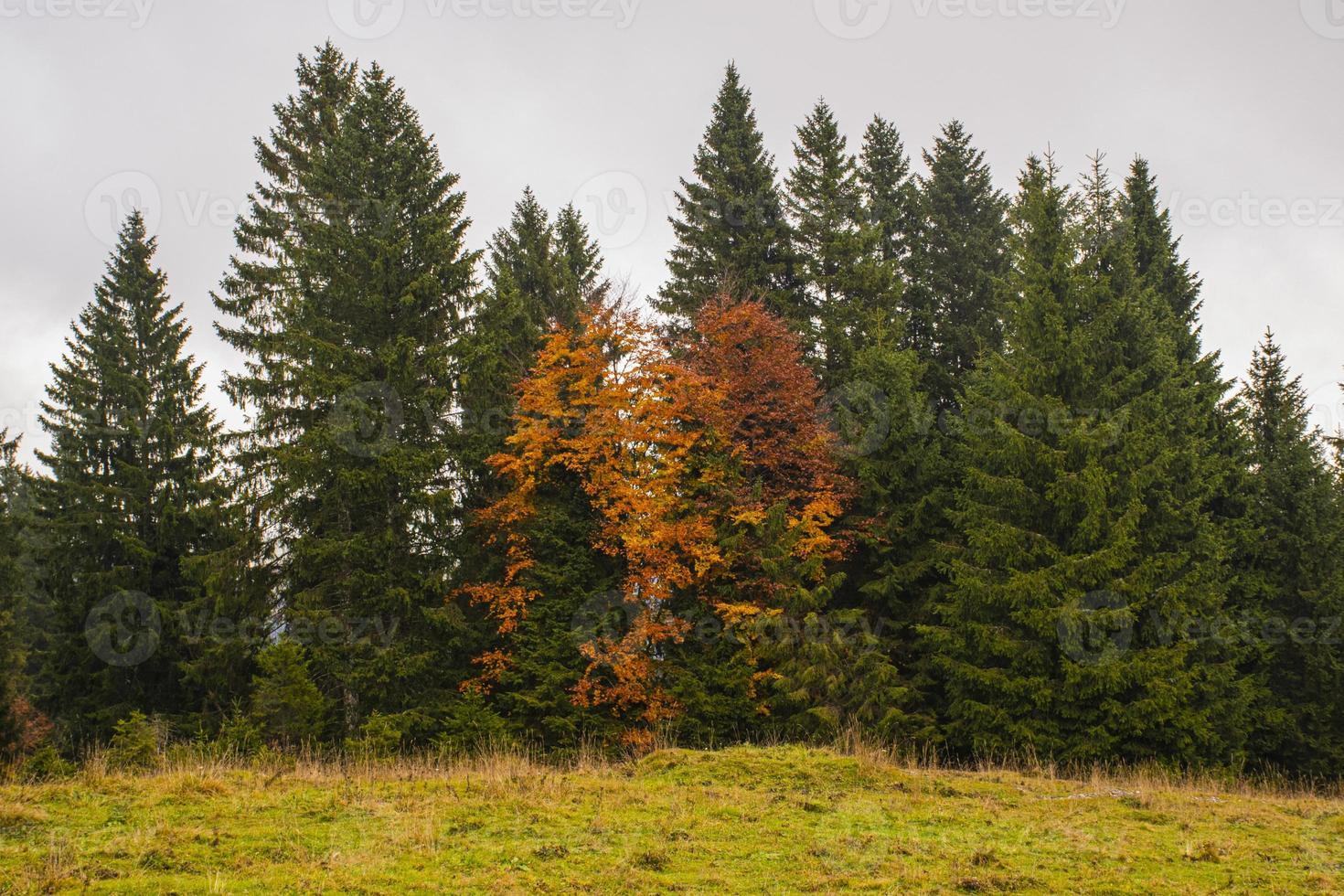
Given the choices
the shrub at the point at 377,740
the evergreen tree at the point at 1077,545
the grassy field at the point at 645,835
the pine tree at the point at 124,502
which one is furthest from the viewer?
the pine tree at the point at 124,502

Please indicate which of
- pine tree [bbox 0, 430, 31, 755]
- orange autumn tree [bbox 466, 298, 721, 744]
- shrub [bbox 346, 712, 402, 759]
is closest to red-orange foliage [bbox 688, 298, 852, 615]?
orange autumn tree [bbox 466, 298, 721, 744]

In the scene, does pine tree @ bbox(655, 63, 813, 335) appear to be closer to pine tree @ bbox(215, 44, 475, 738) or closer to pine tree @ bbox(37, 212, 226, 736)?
pine tree @ bbox(215, 44, 475, 738)

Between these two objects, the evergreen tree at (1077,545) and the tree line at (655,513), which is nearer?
the evergreen tree at (1077,545)

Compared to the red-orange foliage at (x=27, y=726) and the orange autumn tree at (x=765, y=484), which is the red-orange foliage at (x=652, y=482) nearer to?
the orange autumn tree at (x=765, y=484)

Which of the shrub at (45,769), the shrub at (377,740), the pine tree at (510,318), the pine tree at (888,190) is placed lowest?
the shrub at (377,740)

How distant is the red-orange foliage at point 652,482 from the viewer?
20562 millimetres

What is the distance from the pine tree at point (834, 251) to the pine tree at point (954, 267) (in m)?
2.28

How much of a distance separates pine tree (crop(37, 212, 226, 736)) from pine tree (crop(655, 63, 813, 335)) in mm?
16865

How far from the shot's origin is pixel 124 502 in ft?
89.6

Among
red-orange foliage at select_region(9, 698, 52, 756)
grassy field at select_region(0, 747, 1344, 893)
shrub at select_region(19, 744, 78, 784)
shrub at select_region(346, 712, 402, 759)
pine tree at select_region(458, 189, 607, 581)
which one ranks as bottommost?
red-orange foliage at select_region(9, 698, 52, 756)

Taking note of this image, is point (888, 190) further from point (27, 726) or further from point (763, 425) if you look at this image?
point (27, 726)

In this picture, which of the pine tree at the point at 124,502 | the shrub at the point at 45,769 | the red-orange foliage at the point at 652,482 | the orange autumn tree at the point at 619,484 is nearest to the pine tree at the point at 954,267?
the red-orange foliage at the point at 652,482

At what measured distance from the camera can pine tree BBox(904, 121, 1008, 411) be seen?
1240 inches

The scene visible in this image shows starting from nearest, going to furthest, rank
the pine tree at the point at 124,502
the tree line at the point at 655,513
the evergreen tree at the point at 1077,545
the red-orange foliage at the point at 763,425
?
the evergreen tree at the point at 1077,545 < the tree line at the point at 655,513 < the red-orange foliage at the point at 763,425 < the pine tree at the point at 124,502
